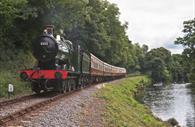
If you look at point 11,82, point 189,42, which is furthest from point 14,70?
point 189,42

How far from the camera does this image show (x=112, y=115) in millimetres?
16641

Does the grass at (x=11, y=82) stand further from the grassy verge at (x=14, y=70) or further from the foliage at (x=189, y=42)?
the foliage at (x=189, y=42)

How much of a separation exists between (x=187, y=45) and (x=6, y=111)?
42.5m

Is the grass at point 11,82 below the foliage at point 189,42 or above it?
below

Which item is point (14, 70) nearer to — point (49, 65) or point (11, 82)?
point (11, 82)

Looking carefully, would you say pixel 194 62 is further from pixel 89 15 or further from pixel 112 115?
pixel 112 115

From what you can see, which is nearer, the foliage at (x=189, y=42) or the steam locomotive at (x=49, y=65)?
the steam locomotive at (x=49, y=65)

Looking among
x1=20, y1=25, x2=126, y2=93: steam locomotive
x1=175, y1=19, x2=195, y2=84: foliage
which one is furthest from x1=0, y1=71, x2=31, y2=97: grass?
x1=175, y1=19, x2=195, y2=84: foliage

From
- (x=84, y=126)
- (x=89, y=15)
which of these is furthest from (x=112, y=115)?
(x=89, y=15)

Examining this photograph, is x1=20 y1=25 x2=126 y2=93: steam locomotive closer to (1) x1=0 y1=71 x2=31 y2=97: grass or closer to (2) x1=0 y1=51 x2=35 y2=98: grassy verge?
(1) x1=0 y1=71 x2=31 y2=97: grass

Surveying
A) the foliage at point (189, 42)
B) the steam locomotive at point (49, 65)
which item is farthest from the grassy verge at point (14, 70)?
the foliage at point (189, 42)

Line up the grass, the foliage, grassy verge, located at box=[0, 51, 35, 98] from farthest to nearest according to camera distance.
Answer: the foliage, grassy verge, located at box=[0, 51, 35, 98], the grass

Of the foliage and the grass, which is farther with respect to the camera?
the foliage

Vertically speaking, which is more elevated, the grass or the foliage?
the foliage
